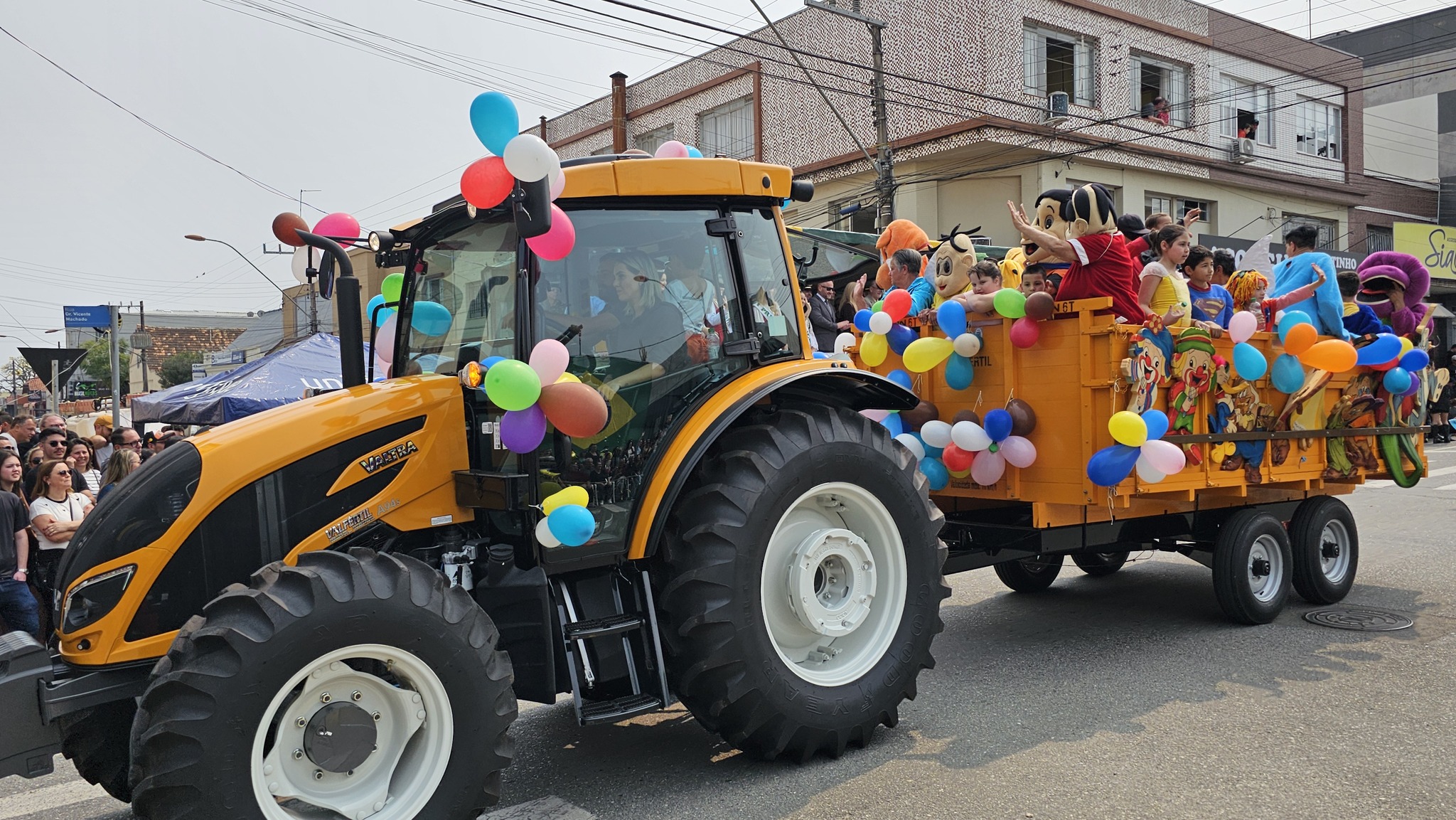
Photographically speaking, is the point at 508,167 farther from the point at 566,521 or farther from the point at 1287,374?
the point at 1287,374

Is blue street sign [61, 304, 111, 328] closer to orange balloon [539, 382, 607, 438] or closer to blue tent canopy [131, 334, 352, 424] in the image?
blue tent canopy [131, 334, 352, 424]

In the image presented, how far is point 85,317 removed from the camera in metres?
Answer: 41.8

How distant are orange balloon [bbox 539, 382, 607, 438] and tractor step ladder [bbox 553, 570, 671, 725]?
672 mm

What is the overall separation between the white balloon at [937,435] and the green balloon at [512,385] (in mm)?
2807

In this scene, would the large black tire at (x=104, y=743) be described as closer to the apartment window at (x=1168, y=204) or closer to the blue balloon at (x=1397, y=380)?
the blue balloon at (x=1397, y=380)

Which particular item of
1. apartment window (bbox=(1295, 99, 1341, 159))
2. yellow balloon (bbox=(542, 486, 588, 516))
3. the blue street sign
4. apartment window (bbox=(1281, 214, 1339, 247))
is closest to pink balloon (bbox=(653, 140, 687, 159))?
yellow balloon (bbox=(542, 486, 588, 516))

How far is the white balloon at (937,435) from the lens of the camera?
5.67m

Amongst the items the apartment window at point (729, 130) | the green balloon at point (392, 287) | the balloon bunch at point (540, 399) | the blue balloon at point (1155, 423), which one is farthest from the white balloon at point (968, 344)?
the apartment window at point (729, 130)

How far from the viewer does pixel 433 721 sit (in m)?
3.36

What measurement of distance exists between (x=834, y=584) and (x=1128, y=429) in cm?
174

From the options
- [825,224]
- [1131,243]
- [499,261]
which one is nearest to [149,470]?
[499,261]

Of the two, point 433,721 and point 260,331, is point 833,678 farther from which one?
point 260,331

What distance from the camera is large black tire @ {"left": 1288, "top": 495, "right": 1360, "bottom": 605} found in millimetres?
6617

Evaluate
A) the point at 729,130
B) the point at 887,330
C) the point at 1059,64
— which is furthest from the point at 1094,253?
the point at 729,130
